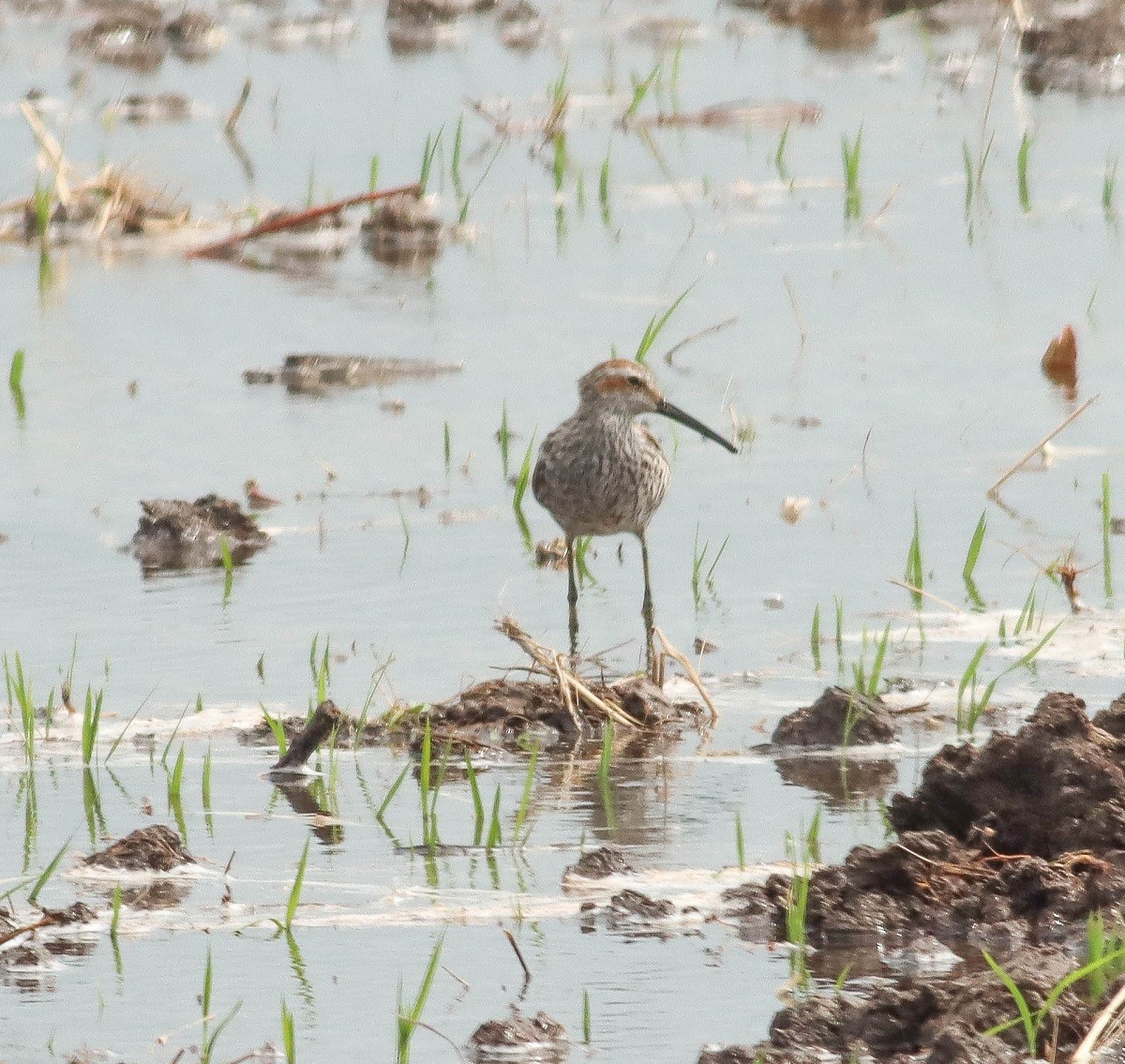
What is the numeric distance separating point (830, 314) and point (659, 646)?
4.94 metres

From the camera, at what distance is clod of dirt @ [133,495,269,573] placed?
971 cm

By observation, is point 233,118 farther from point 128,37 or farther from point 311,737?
point 311,737

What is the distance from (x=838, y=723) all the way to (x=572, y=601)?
2.08 metres

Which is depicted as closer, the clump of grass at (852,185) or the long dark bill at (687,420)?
the long dark bill at (687,420)

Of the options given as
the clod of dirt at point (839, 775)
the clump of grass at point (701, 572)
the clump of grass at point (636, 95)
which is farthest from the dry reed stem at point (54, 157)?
the clod of dirt at point (839, 775)

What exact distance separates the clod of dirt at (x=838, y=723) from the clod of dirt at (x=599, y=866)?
1.29m

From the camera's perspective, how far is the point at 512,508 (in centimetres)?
1053

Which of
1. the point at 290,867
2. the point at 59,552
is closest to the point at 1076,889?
the point at 290,867

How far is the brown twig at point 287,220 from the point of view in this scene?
46.4 feet

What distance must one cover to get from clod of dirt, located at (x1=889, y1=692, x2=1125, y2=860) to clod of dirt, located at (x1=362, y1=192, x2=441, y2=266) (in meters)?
9.49

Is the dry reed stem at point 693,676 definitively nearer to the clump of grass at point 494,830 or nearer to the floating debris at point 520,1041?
the clump of grass at point 494,830

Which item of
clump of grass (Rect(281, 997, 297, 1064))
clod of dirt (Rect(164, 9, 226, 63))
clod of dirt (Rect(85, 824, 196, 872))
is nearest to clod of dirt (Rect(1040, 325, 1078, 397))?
clod of dirt (Rect(85, 824, 196, 872))

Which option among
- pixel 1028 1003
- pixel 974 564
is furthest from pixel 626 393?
pixel 1028 1003

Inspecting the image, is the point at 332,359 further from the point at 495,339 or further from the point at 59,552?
the point at 59,552
